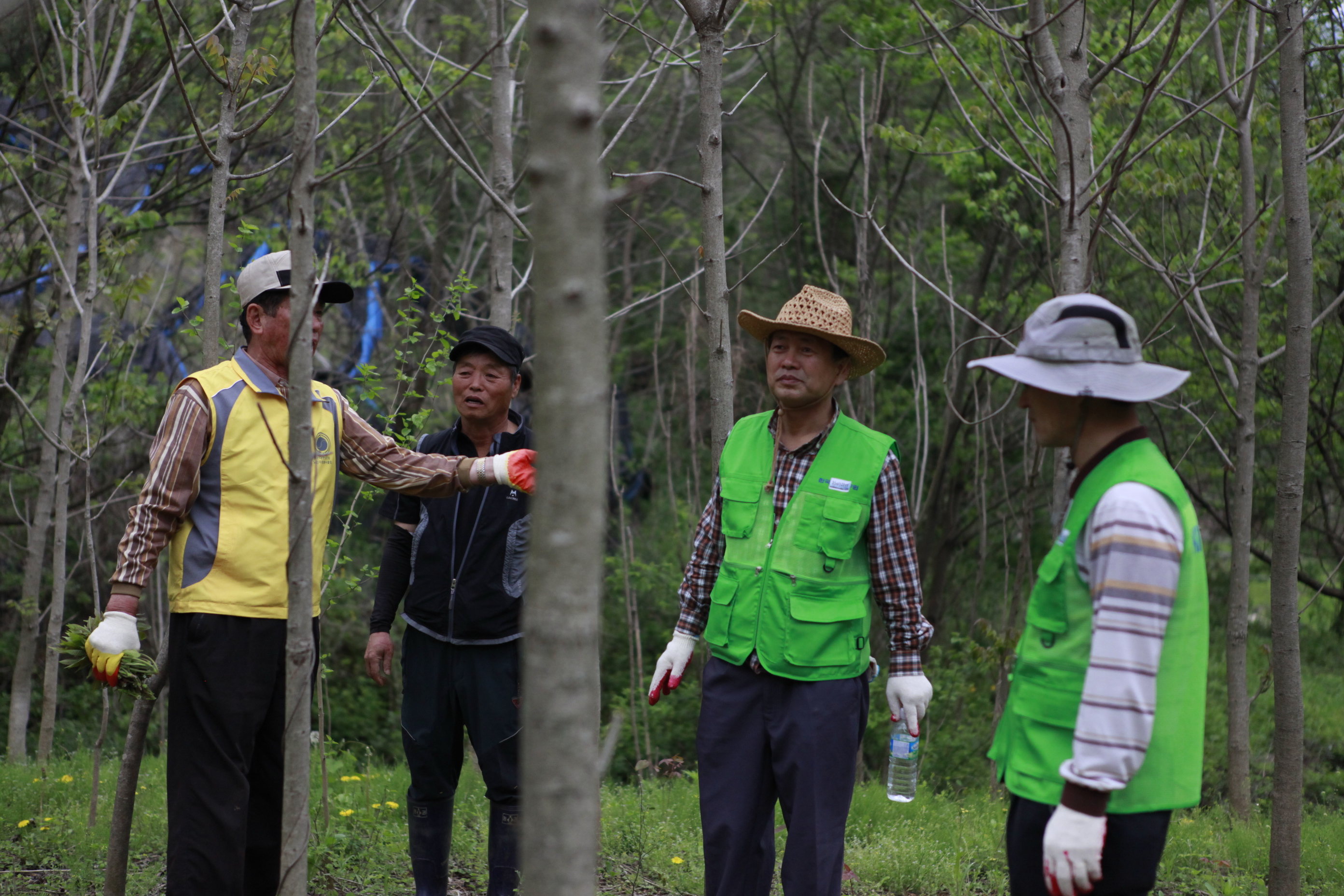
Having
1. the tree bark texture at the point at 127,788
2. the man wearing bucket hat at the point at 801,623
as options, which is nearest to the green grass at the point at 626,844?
the tree bark texture at the point at 127,788

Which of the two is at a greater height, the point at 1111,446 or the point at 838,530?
the point at 1111,446

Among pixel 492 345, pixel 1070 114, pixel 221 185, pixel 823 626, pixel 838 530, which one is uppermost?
pixel 1070 114

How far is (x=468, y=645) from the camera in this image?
3.49 m

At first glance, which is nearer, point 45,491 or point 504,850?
point 504,850

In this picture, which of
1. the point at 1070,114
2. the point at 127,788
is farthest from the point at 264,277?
the point at 1070,114

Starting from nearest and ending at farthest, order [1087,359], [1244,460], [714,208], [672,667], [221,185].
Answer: [1087,359]
[672,667]
[221,185]
[714,208]
[1244,460]

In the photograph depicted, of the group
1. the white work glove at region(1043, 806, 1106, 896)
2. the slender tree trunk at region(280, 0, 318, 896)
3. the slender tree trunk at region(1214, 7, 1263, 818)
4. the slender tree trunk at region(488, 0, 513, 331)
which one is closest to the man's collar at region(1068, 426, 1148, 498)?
the white work glove at region(1043, 806, 1106, 896)

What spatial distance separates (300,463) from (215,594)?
1.02m

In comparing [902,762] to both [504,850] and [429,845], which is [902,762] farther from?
[429,845]

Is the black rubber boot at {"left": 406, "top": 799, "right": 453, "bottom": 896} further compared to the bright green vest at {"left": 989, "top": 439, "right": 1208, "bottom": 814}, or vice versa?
the black rubber boot at {"left": 406, "top": 799, "right": 453, "bottom": 896}

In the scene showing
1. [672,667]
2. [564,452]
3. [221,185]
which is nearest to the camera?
[564,452]

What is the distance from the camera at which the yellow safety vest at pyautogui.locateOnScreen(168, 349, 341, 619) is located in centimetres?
288

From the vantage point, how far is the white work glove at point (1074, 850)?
193 cm

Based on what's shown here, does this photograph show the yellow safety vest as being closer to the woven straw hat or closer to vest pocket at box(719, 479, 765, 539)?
vest pocket at box(719, 479, 765, 539)
